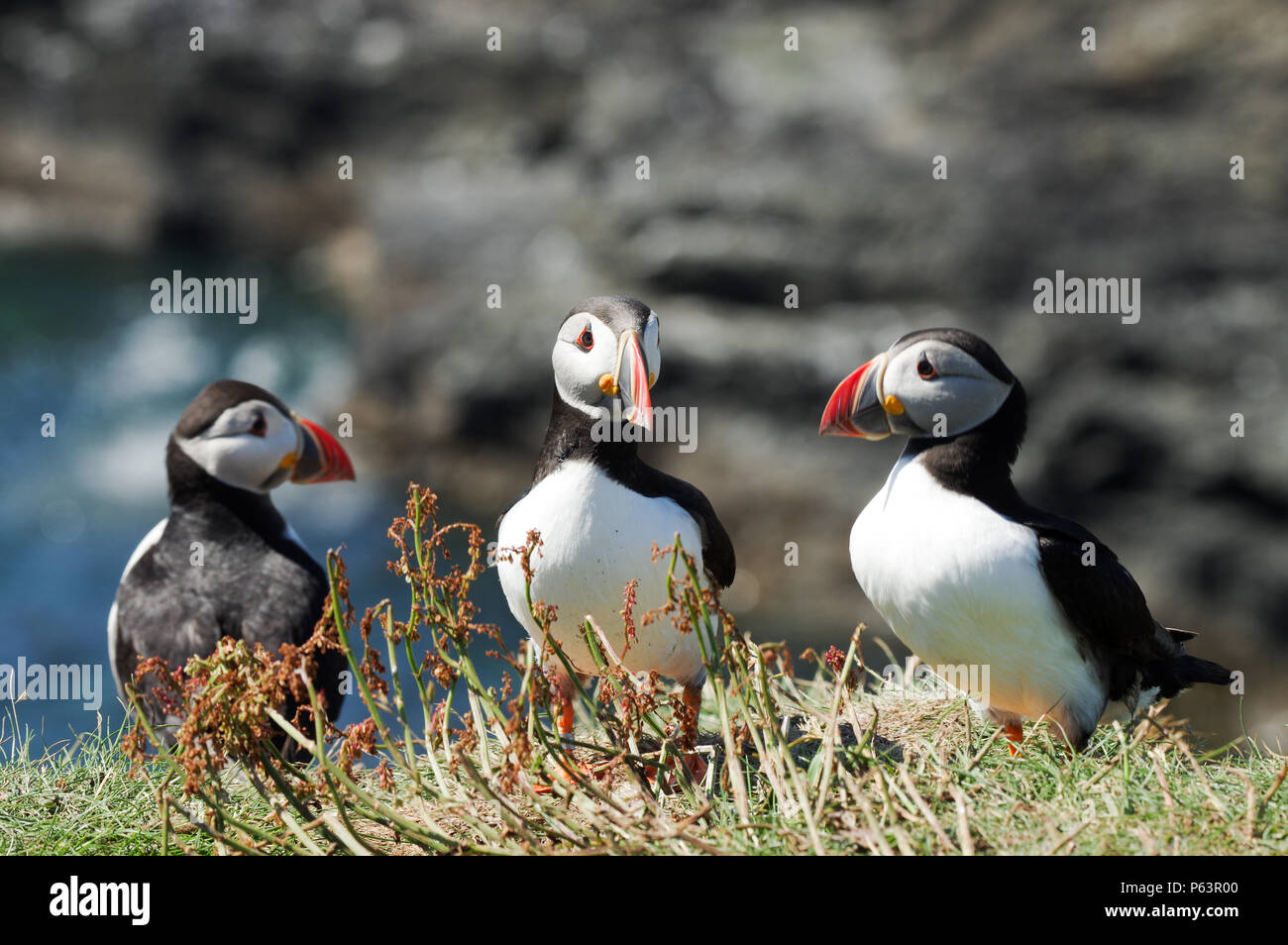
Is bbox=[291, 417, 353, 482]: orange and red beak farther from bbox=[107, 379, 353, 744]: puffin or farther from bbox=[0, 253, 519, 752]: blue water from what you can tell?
bbox=[0, 253, 519, 752]: blue water

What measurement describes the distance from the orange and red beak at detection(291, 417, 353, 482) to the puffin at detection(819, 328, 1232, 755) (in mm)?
2239

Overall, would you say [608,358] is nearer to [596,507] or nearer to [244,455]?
[596,507]

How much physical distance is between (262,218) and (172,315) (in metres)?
2.49

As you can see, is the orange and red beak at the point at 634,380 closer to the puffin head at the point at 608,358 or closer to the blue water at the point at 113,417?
the puffin head at the point at 608,358

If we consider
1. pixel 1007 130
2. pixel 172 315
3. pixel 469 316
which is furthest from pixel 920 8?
pixel 172 315

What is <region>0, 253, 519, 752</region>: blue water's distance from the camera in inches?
660

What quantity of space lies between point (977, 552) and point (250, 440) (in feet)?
9.45

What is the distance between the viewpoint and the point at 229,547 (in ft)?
16.2

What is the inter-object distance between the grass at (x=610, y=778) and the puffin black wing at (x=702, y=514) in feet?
1.26

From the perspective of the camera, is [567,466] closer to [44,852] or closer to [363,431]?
[44,852]

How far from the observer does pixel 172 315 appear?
22844 millimetres

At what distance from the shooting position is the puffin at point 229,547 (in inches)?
183

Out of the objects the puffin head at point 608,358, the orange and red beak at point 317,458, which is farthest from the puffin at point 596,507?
the orange and red beak at point 317,458

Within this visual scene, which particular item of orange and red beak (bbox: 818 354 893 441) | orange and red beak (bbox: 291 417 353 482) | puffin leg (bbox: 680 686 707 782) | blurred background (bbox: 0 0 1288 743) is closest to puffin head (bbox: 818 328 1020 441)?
orange and red beak (bbox: 818 354 893 441)
